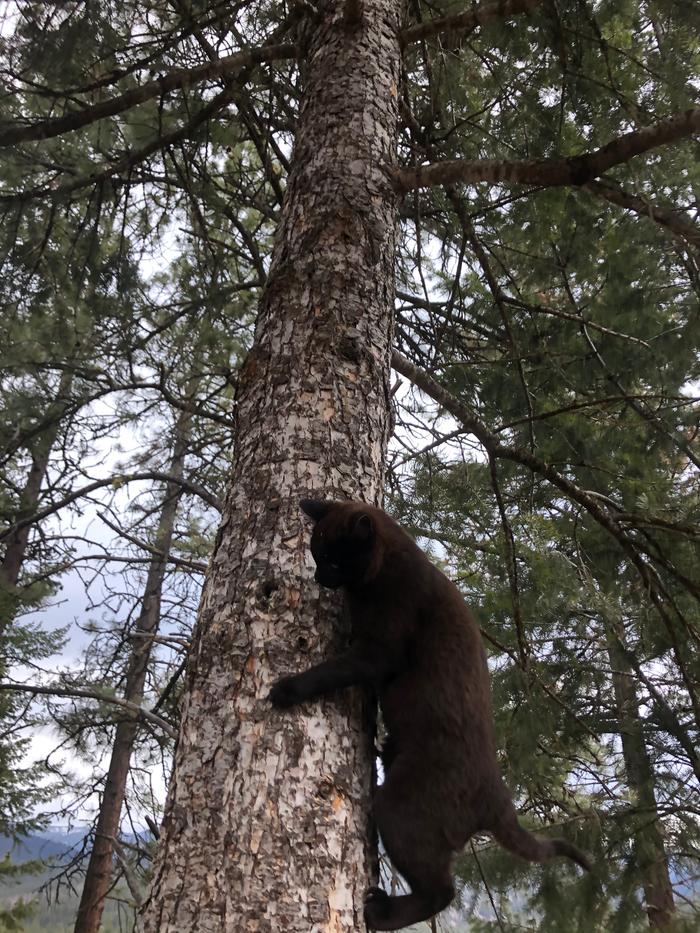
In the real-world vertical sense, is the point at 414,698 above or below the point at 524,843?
above

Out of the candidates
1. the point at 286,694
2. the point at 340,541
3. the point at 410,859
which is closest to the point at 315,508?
the point at 340,541

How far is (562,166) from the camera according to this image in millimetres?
2338

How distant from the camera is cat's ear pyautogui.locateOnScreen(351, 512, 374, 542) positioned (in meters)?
1.81

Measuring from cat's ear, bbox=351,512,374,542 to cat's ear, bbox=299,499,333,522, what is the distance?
8 cm

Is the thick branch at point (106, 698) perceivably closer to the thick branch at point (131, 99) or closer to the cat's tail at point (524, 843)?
the cat's tail at point (524, 843)

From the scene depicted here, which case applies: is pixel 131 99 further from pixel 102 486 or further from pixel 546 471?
pixel 102 486

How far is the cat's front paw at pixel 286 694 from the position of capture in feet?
4.90

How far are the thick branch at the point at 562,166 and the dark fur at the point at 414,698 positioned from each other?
4.43 feet

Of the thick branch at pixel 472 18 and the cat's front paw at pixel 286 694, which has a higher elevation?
the thick branch at pixel 472 18

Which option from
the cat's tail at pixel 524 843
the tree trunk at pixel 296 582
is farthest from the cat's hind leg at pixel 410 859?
the cat's tail at pixel 524 843

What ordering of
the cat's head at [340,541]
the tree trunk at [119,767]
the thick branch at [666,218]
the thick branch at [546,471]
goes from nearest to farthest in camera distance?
1. the cat's head at [340,541]
2. the thick branch at [666,218]
3. the thick branch at [546,471]
4. the tree trunk at [119,767]

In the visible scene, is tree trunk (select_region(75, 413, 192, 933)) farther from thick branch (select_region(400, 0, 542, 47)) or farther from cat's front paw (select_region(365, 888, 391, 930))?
cat's front paw (select_region(365, 888, 391, 930))

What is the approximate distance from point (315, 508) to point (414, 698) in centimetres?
57

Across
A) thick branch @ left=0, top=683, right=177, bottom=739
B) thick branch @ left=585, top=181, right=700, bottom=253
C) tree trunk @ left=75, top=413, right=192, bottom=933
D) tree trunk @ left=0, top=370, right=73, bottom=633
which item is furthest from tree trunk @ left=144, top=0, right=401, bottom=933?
tree trunk @ left=75, top=413, right=192, bottom=933
